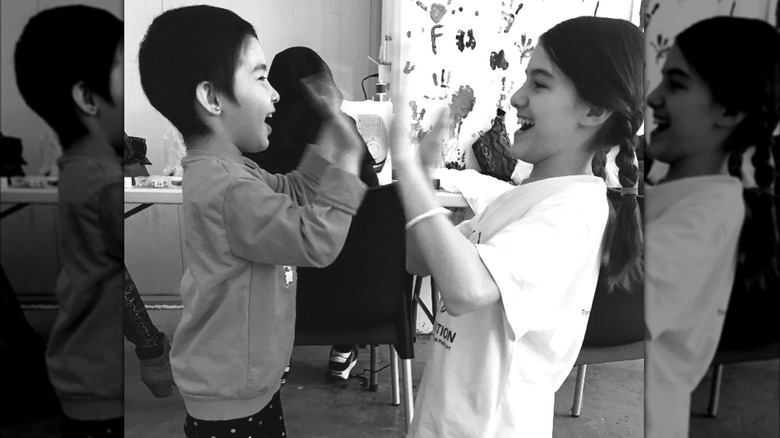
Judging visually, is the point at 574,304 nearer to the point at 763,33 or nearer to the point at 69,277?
the point at 763,33

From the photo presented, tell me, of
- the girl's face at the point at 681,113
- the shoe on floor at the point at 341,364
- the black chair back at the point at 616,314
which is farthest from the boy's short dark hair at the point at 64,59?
the black chair back at the point at 616,314

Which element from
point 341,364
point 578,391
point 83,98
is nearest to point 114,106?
point 83,98

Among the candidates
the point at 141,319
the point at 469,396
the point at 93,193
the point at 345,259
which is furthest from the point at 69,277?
the point at 469,396

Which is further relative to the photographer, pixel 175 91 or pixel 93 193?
pixel 175 91

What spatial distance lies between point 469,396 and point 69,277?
59 centimetres

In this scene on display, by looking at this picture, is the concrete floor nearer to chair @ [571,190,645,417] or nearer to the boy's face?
the boy's face

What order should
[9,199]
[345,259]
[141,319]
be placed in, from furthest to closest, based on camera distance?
[345,259]
[141,319]
[9,199]

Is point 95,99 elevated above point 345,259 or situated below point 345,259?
above

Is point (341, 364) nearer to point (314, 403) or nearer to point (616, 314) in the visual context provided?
point (314, 403)

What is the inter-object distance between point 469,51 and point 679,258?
0.50m

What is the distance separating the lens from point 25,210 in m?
0.27

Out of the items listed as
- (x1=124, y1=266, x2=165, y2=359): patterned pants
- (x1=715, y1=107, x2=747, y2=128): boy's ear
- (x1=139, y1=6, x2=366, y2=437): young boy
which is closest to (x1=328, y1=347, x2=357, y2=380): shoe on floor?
(x1=139, y1=6, x2=366, y2=437): young boy

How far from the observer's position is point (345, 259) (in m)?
0.74

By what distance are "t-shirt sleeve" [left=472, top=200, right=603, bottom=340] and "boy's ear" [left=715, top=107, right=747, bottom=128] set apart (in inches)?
15.3
